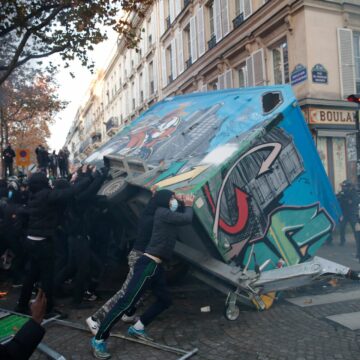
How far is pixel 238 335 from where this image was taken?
14.3 ft

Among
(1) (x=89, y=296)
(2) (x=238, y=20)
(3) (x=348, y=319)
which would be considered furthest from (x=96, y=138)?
(3) (x=348, y=319)

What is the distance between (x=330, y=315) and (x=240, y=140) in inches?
94.1

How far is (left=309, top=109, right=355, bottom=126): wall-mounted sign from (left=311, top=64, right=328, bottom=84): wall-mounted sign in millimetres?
883

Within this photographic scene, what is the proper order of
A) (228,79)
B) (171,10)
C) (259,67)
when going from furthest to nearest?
(171,10)
(228,79)
(259,67)

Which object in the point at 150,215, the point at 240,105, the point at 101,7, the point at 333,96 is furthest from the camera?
the point at 333,96

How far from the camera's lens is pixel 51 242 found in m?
4.96

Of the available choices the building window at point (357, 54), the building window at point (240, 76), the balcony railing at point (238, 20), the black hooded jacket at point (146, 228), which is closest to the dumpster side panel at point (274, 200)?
the black hooded jacket at point (146, 228)

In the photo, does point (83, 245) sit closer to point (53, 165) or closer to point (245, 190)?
point (245, 190)

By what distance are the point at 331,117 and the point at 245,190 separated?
8.35 metres

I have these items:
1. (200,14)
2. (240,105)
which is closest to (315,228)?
(240,105)

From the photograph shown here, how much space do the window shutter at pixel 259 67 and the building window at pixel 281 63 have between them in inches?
15.8

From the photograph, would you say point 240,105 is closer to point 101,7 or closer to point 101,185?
point 101,185

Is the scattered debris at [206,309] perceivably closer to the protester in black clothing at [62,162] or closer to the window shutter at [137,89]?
the protester in black clothing at [62,162]

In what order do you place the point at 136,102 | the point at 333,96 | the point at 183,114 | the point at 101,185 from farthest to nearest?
the point at 136,102
the point at 333,96
the point at 183,114
the point at 101,185
